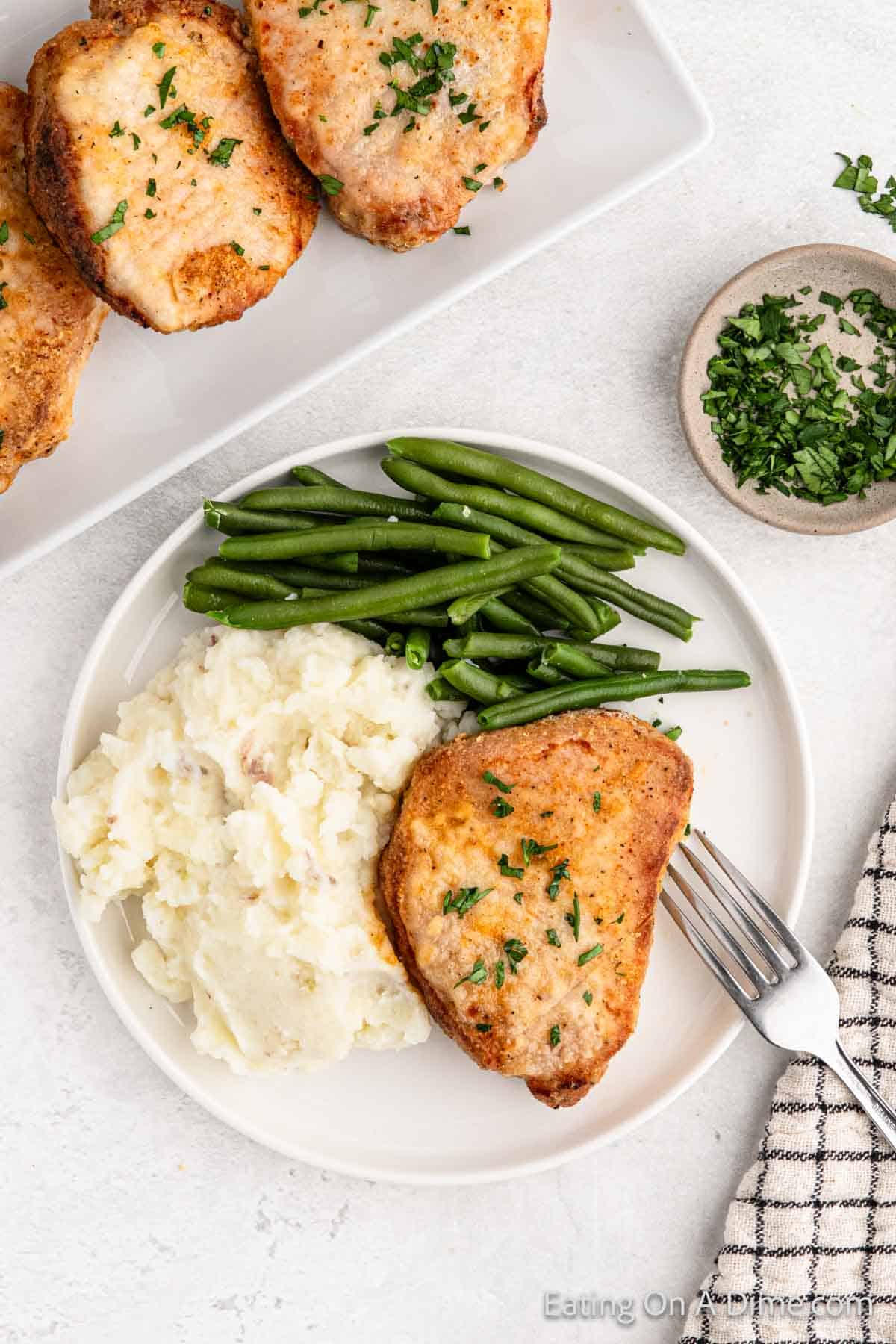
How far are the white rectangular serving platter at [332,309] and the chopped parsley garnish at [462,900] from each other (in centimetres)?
190

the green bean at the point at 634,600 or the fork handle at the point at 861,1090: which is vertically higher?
the green bean at the point at 634,600

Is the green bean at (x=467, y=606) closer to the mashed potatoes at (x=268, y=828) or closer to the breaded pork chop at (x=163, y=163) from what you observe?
the mashed potatoes at (x=268, y=828)

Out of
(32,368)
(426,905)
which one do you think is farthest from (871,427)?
(32,368)

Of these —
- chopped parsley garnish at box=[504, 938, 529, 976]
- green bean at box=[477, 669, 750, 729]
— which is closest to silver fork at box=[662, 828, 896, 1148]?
green bean at box=[477, 669, 750, 729]

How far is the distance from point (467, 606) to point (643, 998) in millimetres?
1887

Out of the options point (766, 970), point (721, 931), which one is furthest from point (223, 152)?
point (766, 970)

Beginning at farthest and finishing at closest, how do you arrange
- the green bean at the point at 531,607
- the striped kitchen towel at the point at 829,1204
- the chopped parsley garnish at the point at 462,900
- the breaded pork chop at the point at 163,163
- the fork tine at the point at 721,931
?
the striped kitchen towel at the point at 829,1204
the fork tine at the point at 721,931
the green bean at the point at 531,607
the chopped parsley garnish at the point at 462,900
the breaded pork chop at the point at 163,163

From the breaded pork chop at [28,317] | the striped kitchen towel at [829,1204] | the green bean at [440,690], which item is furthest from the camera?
the striped kitchen towel at [829,1204]

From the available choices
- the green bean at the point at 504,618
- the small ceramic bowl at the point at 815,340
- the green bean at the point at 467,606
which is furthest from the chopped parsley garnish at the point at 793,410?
the green bean at the point at 467,606

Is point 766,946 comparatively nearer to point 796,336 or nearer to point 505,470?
point 505,470

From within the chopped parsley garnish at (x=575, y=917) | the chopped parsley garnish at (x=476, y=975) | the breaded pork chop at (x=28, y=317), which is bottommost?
the chopped parsley garnish at (x=476, y=975)

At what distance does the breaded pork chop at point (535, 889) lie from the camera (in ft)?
13.3

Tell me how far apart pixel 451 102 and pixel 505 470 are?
1288 mm

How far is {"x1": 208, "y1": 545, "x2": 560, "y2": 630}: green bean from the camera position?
13.5 ft
